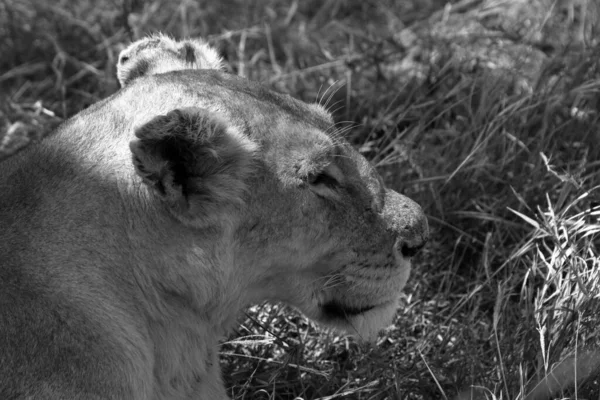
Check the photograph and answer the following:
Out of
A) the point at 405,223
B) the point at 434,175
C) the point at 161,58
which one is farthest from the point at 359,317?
the point at 434,175

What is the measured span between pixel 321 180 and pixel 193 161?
0.49m

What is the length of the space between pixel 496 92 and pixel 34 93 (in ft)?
8.79

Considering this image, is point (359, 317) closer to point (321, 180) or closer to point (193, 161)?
point (321, 180)

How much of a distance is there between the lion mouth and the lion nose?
0.26 meters

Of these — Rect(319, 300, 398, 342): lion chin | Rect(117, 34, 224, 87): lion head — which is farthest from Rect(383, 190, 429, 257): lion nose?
Rect(117, 34, 224, 87): lion head

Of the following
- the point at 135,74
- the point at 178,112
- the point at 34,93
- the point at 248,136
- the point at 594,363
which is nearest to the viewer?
the point at 178,112

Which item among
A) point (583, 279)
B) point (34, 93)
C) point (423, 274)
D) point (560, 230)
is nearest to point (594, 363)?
point (583, 279)

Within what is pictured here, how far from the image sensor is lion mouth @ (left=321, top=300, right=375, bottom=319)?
362 centimetres

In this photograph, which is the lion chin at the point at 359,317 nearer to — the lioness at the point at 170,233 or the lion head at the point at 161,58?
the lioness at the point at 170,233

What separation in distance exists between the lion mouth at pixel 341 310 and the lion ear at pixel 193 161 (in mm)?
609

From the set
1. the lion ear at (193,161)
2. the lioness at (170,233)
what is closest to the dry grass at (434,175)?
the lioness at (170,233)

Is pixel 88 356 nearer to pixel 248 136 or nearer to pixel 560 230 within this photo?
pixel 248 136

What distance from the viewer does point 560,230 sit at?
4277 millimetres

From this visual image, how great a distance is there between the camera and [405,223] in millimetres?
3578
